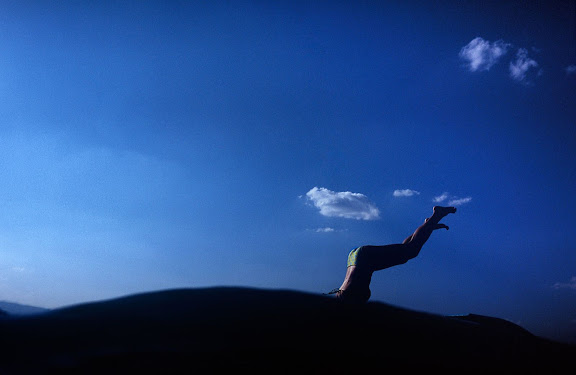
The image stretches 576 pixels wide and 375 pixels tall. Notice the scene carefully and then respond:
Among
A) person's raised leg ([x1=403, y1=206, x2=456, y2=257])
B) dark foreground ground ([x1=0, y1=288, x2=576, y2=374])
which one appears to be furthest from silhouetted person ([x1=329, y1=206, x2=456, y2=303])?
dark foreground ground ([x1=0, y1=288, x2=576, y2=374])

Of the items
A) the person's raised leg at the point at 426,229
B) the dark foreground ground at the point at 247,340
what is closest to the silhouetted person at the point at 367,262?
the person's raised leg at the point at 426,229

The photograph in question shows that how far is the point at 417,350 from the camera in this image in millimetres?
2072

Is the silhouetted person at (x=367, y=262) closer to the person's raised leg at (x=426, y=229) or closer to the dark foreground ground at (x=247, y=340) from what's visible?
the person's raised leg at (x=426, y=229)

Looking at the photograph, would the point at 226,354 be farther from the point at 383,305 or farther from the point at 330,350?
the point at 383,305

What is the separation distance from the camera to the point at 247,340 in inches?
74.8

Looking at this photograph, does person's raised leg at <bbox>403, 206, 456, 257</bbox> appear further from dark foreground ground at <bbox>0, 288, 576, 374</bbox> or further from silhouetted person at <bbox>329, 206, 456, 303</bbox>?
dark foreground ground at <bbox>0, 288, 576, 374</bbox>

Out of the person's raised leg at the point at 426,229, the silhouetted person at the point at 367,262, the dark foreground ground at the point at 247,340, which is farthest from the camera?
the person's raised leg at the point at 426,229

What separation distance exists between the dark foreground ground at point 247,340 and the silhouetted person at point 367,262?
140 inches

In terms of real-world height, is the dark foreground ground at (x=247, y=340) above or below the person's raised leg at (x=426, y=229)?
below

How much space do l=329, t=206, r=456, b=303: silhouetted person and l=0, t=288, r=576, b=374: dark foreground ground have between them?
11.7ft

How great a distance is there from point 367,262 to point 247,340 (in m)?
4.69

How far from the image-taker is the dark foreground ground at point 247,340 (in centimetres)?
167

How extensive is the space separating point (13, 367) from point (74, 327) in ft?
1.10

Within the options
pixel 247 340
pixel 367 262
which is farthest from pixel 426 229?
pixel 247 340
